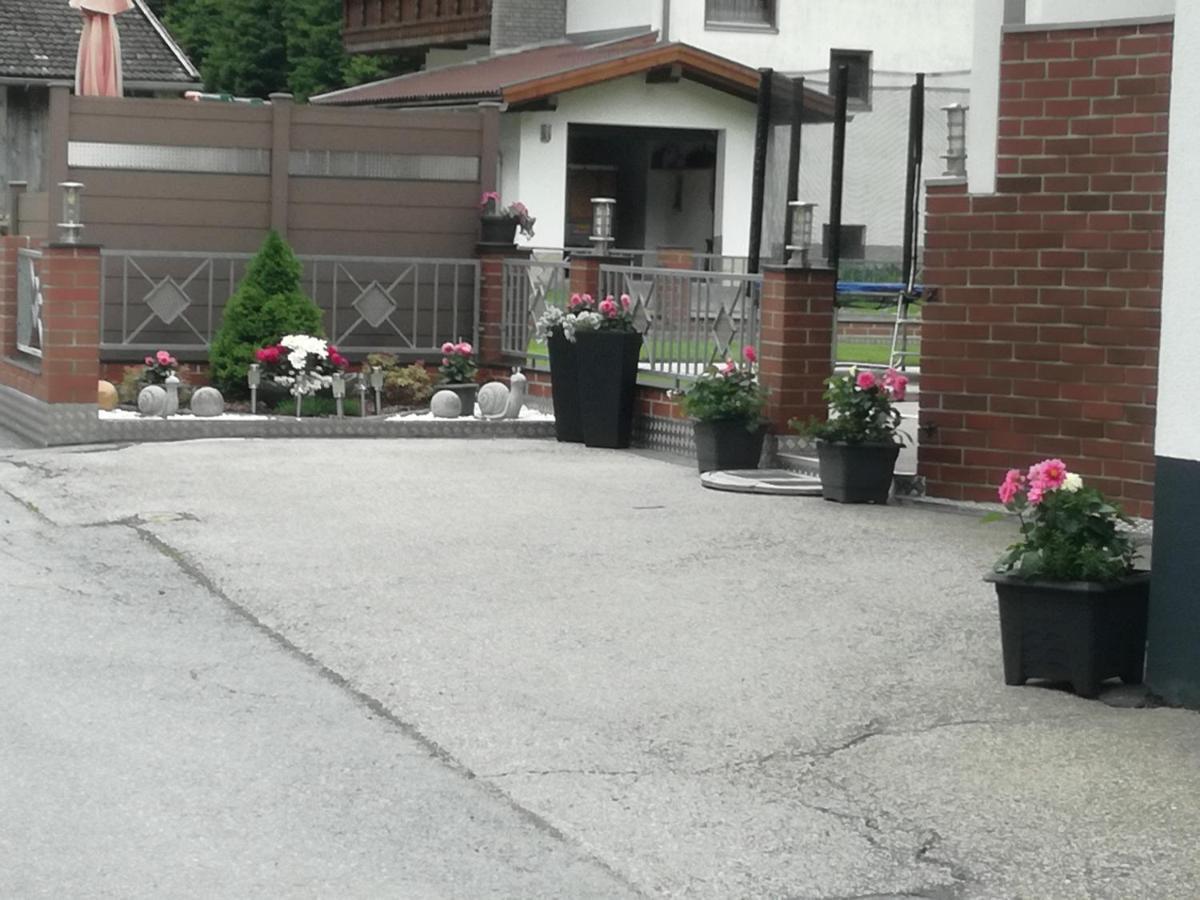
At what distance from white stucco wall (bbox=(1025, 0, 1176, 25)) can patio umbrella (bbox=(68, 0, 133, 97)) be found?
916 cm

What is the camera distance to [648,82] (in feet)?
104

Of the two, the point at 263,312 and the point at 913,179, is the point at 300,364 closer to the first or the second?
the point at 263,312

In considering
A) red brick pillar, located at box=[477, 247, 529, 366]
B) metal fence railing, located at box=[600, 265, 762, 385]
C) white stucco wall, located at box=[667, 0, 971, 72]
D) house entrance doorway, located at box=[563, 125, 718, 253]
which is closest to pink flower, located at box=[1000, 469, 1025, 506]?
metal fence railing, located at box=[600, 265, 762, 385]

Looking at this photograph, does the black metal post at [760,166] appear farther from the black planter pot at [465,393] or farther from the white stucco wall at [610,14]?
the white stucco wall at [610,14]

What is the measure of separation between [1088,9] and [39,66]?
24.2 m

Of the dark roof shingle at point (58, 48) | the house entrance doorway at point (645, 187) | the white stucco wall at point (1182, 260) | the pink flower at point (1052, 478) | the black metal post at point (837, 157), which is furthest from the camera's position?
the dark roof shingle at point (58, 48)

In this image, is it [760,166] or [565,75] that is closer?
[760,166]

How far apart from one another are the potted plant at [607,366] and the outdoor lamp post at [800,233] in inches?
72.9

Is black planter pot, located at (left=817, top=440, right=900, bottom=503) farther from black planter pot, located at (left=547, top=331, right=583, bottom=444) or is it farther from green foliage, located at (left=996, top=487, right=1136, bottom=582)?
green foliage, located at (left=996, top=487, right=1136, bottom=582)

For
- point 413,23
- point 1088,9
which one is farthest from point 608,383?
point 413,23

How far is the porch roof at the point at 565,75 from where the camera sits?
30.2m

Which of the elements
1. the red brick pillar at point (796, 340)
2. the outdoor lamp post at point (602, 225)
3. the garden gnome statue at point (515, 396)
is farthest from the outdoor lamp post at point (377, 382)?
the red brick pillar at point (796, 340)

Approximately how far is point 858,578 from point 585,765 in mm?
3719

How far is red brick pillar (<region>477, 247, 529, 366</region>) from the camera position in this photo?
63.5 ft
